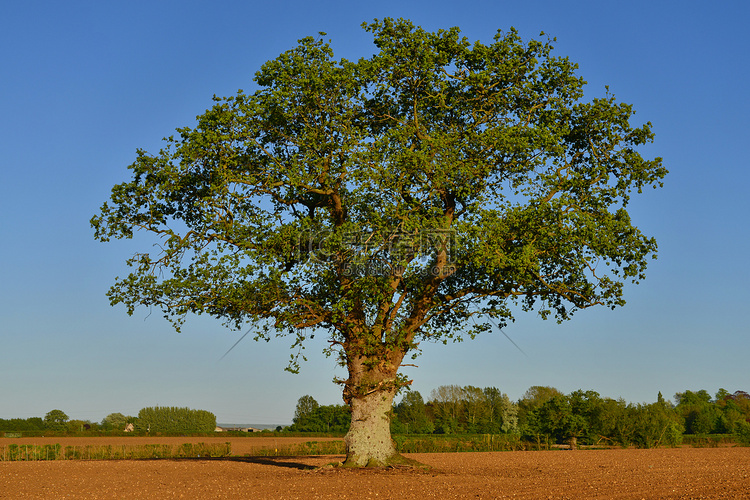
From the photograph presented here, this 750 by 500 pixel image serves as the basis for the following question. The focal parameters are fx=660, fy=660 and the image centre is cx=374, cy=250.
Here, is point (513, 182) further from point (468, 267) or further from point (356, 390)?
point (356, 390)

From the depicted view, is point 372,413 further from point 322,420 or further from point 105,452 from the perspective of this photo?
point 322,420

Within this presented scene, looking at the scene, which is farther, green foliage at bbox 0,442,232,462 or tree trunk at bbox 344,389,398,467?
green foliage at bbox 0,442,232,462

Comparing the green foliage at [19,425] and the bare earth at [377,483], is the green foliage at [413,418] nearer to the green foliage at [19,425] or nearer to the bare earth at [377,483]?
the green foliage at [19,425]

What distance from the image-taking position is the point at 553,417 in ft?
165

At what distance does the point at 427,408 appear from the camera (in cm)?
11419

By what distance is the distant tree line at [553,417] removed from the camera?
162 ft

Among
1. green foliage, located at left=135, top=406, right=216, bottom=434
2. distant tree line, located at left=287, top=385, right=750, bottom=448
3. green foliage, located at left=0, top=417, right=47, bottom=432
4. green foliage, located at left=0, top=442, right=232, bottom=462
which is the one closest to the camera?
green foliage, located at left=0, top=442, right=232, bottom=462

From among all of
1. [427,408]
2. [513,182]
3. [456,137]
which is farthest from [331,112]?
[427,408]

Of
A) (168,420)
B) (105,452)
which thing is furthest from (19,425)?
(105,452)

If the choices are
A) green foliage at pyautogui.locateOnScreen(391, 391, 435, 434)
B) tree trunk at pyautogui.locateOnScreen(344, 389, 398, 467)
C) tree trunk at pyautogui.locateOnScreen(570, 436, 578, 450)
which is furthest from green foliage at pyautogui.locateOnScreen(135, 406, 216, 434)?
tree trunk at pyautogui.locateOnScreen(344, 389, 398, 467)

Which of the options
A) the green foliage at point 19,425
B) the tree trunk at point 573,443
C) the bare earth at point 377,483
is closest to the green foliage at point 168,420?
the green foliage at point 19,425

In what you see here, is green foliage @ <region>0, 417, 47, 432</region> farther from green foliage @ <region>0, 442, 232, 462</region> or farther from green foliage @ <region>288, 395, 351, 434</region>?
green foliage @ <region>0, 442, 232, 462</region>

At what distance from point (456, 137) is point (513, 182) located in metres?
3.00

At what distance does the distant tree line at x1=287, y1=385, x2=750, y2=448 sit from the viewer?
49.3 meters
